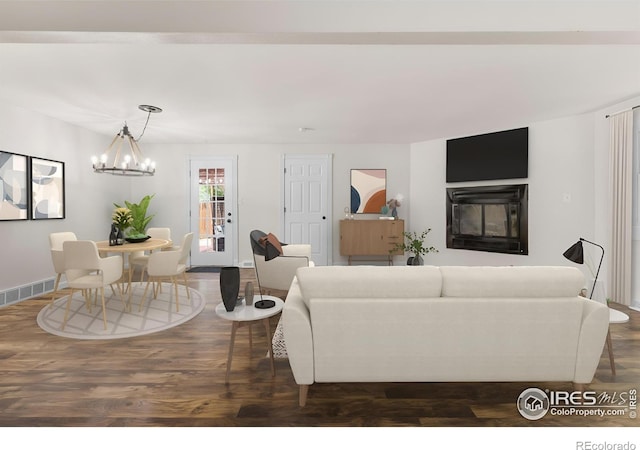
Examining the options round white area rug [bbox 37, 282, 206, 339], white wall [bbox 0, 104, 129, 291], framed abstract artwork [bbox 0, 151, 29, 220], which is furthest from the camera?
white wall [bbox 0, 104, 129, 291]

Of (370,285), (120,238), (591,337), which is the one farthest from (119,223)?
(591,337)

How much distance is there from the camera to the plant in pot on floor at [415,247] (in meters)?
5.92

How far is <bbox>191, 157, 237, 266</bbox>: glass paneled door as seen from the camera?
6371 mm

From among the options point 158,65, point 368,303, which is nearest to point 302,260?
point 368,303

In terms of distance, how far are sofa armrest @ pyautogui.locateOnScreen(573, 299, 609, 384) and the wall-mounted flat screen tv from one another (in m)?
3.58

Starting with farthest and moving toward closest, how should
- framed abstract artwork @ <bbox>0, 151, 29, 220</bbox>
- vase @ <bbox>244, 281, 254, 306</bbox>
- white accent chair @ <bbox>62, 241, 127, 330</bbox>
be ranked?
1. framed abstract artwork @ <bbox>0, 151, 29, 220</bbox>
2. white accent chair @ <bbox>62, 241, 127, 330</bbox>
3. vase @ <bbox>244, 281, 254, 306</bbox>

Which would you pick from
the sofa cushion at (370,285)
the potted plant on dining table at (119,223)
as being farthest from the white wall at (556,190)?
the potted plant on dining table at (119,223)

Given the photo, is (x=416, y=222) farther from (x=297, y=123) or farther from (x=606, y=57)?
(x=606, y=57)

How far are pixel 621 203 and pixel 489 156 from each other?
5.93ft

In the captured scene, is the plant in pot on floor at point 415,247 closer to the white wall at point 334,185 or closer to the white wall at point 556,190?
the white wall at point 334,185

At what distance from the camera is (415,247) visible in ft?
19.6

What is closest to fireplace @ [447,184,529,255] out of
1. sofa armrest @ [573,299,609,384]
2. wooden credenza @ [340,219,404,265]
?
wooden credenza @ [340,219,404,265]

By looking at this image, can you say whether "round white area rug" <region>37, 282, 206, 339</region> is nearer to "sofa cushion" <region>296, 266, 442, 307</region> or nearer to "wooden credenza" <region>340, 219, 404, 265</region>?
"sofa cushion" <region>296, 266, 442, 307</region>

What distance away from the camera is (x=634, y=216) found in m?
3.83
